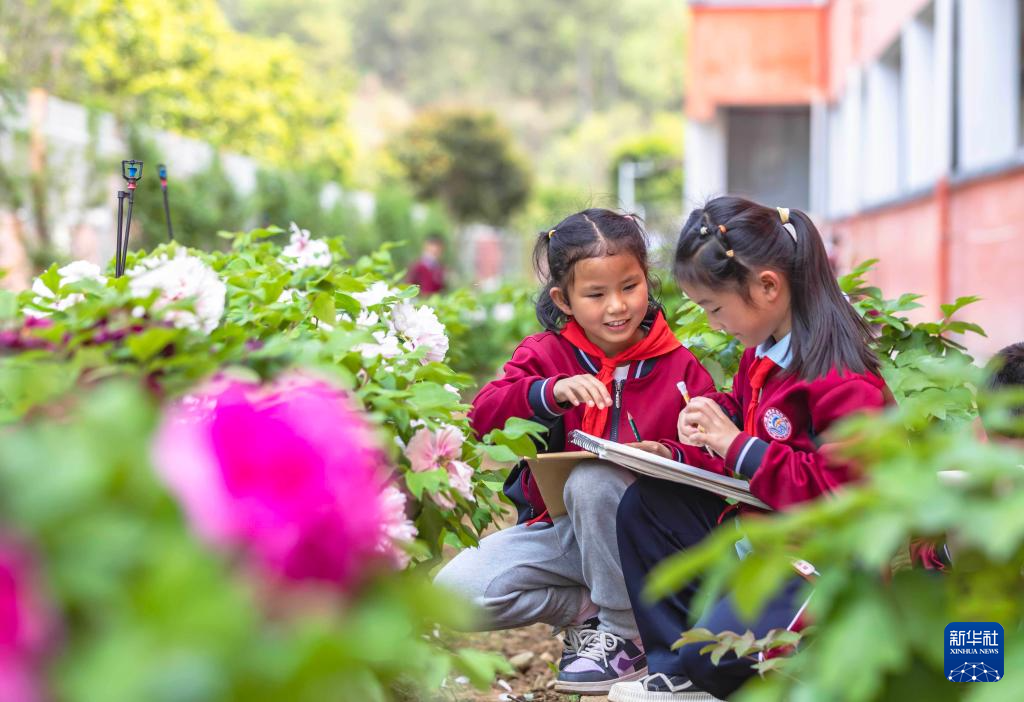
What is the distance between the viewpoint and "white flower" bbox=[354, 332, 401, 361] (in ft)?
6.64

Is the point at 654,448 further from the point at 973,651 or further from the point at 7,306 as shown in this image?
the point at 7,306

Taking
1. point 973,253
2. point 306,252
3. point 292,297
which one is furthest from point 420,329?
point 973,253

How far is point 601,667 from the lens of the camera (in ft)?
9.24

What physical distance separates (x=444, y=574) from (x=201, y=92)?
27324 mm

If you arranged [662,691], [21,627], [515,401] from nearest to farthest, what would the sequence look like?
[21,627] < [662,691] < [515,401]

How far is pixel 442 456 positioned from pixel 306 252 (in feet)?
5.22

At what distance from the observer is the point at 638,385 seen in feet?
9.89

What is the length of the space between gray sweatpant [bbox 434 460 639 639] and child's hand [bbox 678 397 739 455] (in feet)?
0.86

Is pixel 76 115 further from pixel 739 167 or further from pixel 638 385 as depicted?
pixel 739 167

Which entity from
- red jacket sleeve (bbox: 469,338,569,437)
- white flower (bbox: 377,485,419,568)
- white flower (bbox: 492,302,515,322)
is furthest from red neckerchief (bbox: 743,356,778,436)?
white flower (bbox: 492,302,515,322)

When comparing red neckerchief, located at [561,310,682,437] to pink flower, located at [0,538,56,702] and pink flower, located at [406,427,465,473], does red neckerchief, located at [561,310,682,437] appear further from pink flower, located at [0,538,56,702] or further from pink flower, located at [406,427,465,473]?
pink flower, located at [0,538,56,702]

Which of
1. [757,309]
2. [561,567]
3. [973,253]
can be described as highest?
[757,309]

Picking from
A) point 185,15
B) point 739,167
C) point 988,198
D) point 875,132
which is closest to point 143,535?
point 988,198

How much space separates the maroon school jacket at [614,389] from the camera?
2910 millimetres
